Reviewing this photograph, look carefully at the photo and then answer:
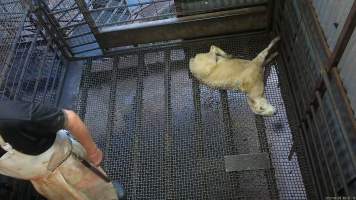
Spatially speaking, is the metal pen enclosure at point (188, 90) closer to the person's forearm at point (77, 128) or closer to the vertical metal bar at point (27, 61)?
the vertical metal bar at point (27, 61)

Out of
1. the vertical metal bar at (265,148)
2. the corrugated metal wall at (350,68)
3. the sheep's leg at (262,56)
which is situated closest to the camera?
the corrugated metal wall at (350,68)

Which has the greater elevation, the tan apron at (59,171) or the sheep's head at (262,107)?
the tan apron at (59,171)

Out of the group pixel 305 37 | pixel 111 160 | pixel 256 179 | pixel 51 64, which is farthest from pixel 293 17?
pixel 51 64

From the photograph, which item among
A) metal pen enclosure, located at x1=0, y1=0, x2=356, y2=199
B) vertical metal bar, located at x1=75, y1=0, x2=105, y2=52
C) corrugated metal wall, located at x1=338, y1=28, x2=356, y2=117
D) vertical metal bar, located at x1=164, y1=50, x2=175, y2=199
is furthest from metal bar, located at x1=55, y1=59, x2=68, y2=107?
corrugated metal wall, located at x1=338, y1=28, x2=356, y2=117

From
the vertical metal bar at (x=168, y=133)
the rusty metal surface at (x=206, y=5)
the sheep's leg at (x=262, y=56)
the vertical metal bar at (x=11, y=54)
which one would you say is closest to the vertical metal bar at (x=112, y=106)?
the vertical metal bar at (x=168, y=133)

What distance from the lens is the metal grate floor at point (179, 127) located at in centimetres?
302

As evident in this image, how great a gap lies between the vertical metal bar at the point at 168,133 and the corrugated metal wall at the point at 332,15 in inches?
62.7

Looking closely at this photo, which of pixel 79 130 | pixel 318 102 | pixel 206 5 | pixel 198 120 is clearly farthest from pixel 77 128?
pixel 206 5

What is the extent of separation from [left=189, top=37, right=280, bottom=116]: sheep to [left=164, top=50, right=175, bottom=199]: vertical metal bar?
0.95ft

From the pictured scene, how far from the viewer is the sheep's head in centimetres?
320

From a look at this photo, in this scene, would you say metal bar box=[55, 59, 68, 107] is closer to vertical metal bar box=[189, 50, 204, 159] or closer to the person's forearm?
vertical metal bar box=[189, 50, 204, 159]

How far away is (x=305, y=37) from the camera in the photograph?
282 centimetres

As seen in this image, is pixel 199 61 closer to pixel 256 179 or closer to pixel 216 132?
pixel 216 132

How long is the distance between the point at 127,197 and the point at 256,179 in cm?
109
